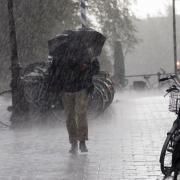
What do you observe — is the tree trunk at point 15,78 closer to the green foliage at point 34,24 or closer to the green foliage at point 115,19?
the green foliage at point 34,24

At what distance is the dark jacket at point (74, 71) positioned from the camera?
8.70 m

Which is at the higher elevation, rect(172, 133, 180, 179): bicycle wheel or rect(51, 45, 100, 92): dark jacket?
rect(51, 45, 100, 92): dark jacket

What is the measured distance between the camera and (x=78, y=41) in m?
9.17

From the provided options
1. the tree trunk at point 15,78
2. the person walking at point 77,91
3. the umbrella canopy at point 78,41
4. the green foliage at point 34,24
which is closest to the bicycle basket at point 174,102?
the person walking at point 77,91

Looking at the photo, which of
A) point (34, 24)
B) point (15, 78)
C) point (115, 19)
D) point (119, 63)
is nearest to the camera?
point (15, 78)

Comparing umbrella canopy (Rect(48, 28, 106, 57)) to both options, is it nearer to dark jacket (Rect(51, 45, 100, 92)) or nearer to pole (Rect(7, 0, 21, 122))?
dark jacket (Rect(51, 45, 100, 92))

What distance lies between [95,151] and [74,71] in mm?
1179

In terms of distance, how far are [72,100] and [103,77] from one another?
560 centimetres

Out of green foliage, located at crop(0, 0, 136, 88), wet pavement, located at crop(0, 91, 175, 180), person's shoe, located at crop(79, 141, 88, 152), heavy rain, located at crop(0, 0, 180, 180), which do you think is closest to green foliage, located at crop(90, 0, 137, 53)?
green foliage, located at crop(0, 0, 136, 88)

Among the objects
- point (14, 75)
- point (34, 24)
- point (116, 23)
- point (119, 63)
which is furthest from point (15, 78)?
point (116, 23)

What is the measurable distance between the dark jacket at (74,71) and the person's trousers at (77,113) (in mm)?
103

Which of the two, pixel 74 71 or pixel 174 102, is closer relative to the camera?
pixel 174 102

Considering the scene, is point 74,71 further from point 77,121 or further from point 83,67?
point 77,121

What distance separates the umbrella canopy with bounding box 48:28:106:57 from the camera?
352 inches
